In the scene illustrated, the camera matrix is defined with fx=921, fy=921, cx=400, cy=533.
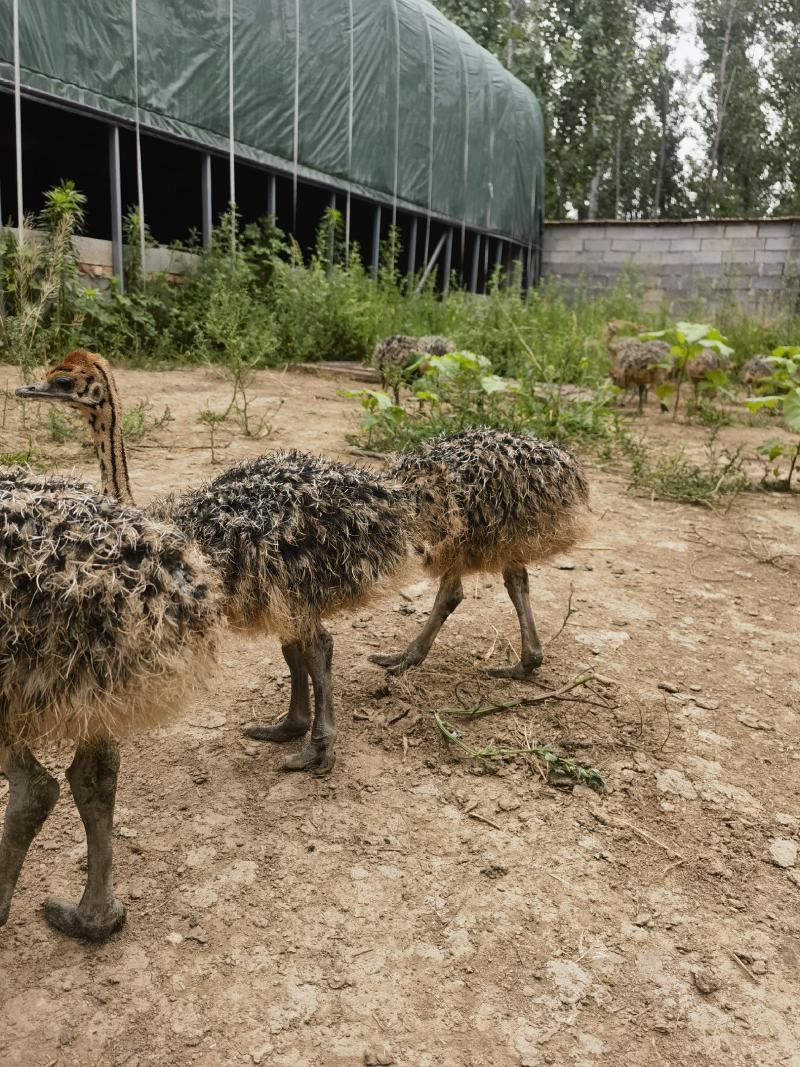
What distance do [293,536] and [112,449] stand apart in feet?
3.28

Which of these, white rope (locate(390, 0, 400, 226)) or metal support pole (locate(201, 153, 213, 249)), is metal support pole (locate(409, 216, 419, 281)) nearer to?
white rope (locate(390, 0, 400, 226))

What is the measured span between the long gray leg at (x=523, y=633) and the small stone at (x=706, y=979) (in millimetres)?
1721

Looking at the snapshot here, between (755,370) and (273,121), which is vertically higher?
(273,121)

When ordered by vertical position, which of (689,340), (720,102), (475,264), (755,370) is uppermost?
(720,102)

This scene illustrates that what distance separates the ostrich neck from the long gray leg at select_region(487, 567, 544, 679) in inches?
65.5

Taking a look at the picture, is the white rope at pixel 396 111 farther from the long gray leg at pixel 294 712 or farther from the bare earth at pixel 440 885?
the long gray leg at pixel 294 712

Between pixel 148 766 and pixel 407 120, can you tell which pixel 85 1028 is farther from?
pixel 407 120

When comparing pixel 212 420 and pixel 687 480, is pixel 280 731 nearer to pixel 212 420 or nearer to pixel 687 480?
pixel 212 420

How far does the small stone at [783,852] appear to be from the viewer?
296 centimetres

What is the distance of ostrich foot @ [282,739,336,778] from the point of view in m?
3.28

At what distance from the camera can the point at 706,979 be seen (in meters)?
2.45

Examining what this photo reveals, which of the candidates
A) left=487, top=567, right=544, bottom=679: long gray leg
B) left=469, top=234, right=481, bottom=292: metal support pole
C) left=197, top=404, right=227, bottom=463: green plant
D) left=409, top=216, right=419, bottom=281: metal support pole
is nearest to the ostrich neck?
left=487, top=567, right=544, bottom=679: long gray leg

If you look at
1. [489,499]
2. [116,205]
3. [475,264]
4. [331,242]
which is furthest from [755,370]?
[489,499]

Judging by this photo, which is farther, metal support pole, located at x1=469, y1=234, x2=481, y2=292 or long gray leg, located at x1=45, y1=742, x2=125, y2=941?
metal support pole, located at x1=469, y1=234, x2=481, y2=292
